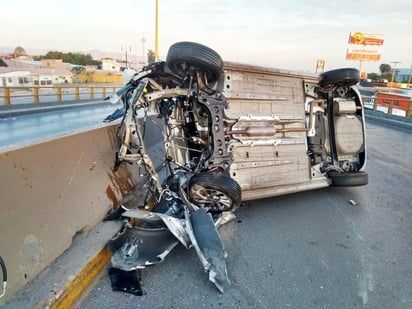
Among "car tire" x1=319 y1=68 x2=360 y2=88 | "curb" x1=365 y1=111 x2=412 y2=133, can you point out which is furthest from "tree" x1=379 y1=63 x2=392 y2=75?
"car tire" x1=319 y1=68 x2=360 y2=88

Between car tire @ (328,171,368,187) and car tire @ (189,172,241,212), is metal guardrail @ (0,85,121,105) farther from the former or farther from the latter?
car tire @ (328,171,368,187)

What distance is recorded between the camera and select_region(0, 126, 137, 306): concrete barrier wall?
214 centimetres

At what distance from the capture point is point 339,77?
174 inches

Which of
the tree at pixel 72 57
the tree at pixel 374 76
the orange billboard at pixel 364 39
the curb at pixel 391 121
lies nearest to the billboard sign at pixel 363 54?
the orange billboard at pixel 364 39

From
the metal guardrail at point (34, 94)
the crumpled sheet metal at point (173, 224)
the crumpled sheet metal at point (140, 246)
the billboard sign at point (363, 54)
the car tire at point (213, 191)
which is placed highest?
the billboard sign at point (363, 54)

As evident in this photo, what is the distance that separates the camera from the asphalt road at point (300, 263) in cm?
238

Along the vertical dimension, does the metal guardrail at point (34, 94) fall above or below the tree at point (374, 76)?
below

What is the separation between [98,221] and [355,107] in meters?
4.17

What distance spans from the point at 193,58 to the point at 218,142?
3.29 ft

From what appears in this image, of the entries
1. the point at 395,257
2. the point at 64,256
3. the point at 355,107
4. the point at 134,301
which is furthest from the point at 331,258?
the point at 355,107

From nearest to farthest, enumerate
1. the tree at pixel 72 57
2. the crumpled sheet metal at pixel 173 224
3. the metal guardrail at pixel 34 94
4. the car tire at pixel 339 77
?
the crumpled sheet metal at pixel 173 224 < the car tire at pixel 339 77 < the metal guardrail at pixel 34 94 < the tree at pixel 72 57

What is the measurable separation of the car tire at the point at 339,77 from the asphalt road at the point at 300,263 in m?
1.75

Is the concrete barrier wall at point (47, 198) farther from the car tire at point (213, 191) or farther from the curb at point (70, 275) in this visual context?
the car tire at point (213, 191)

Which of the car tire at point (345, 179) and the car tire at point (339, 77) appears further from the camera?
the car tire at point (345, 179)
